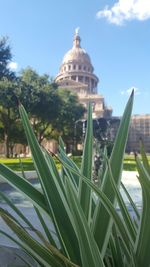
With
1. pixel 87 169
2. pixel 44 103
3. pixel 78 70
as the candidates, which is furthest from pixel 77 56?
pixel 87 169

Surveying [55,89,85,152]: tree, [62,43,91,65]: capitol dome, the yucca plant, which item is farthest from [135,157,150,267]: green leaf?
[62,43,91,65]: capitol dome

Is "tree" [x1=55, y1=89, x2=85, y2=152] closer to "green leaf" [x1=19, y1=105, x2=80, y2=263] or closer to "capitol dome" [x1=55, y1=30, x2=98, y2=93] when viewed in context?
"green leaf" [x1=19, y1=105, x2=80, y2=263]

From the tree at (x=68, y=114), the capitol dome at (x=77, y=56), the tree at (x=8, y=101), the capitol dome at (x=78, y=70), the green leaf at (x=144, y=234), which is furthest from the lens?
the capitol dome at (x=77, y=56)

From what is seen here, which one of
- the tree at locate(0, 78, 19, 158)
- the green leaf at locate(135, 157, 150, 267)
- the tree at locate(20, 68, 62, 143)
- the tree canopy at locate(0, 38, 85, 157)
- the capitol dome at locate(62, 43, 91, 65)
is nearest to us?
the green leaf at locate(135, 157, 150, 267)

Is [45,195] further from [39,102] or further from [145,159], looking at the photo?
[39,102]

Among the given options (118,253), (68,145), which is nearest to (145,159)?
(118,253)

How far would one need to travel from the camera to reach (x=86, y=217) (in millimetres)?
1269

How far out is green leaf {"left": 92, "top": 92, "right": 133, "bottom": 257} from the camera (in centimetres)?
Answer: 124

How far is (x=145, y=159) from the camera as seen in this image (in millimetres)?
1142

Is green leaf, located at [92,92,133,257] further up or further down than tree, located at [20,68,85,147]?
further down

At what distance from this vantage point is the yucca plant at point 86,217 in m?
1.06

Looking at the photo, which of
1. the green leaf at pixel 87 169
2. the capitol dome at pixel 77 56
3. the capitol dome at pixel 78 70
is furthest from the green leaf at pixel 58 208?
the capitol dome at pixel 77 56

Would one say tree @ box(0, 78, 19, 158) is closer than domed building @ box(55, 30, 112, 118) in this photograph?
Yes

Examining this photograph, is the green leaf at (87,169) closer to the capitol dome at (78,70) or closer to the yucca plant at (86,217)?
the yucca plant at (86,217)
